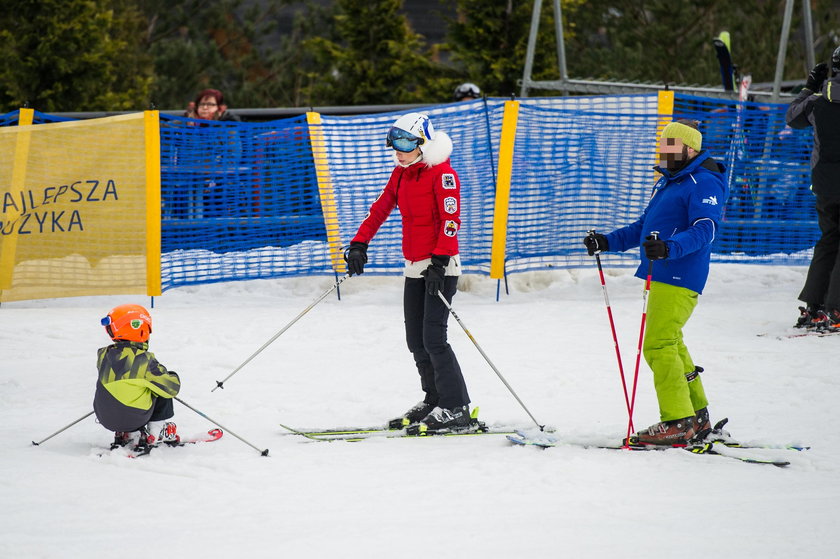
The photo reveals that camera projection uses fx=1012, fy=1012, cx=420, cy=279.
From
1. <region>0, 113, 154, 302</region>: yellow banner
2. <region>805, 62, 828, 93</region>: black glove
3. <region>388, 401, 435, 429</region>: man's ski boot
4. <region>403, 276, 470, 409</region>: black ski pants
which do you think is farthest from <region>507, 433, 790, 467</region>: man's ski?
→ <region>0, 113, 154, 302</region>: yellow banner

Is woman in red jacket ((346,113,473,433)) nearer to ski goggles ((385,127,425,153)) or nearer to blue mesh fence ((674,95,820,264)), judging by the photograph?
ski goggles ((385,127,425,153))

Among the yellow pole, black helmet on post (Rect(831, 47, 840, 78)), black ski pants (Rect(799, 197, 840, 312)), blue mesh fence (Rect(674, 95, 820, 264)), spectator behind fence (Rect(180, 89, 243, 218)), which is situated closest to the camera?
black helmet on post (Rect(831, 47, 840, 78))

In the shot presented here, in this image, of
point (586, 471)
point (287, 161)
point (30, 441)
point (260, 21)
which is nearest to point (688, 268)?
point (586, 471)

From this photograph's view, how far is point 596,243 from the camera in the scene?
5473mm

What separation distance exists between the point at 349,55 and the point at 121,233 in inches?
472

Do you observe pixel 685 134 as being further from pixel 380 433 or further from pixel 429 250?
pixel 380 433

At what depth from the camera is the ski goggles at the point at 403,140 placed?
5523 millimetres

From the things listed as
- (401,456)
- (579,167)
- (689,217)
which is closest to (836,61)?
(579,167)

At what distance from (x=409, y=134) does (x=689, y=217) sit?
5.09 ft

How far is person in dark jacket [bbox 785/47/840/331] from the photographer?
8.03m

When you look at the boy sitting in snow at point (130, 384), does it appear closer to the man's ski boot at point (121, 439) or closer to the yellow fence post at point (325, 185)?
the man's ski boot at point (121, 439)

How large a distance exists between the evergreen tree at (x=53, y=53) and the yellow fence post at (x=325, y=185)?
28.3ft

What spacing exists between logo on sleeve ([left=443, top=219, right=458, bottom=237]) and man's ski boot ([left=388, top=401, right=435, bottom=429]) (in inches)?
42.6

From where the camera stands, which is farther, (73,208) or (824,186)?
(73,208)
